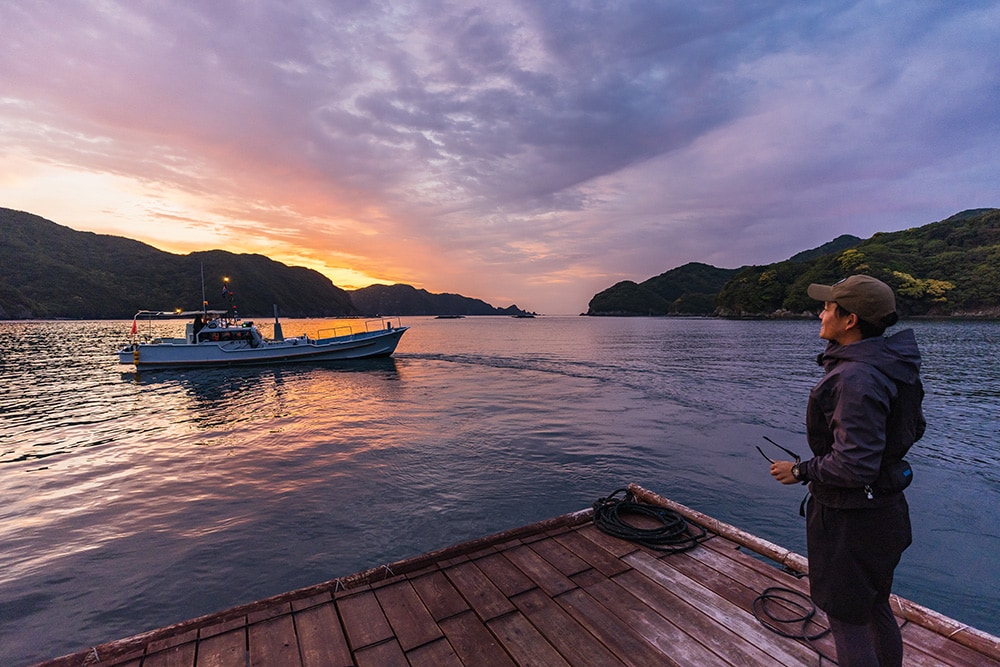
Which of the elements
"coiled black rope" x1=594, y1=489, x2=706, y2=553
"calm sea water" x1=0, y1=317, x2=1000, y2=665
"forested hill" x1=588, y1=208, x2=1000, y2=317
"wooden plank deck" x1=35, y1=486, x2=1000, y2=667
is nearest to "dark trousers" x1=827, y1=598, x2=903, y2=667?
"wooden plank deck" x1=35, y1=486, x2=1000, y2=667

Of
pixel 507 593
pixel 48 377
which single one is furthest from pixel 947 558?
pixel 48 377

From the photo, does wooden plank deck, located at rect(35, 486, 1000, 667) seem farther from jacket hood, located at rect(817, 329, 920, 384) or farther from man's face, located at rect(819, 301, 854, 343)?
man's face, located at rect(819, 301, 854, 343)

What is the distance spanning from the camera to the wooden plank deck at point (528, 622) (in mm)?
3104

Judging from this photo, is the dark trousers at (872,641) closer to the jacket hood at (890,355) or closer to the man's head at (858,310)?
the jacket hood at (890,355)

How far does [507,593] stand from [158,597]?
570cm

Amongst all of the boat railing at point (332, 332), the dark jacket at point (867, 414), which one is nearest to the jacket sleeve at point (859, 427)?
the dark jacket at point (867, 414)

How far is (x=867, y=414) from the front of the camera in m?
2.15

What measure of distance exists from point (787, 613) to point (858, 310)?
289 centimetres

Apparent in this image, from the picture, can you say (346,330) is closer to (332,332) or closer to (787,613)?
(332,332)

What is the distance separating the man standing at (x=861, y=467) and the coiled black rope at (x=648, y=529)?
228 centimetres

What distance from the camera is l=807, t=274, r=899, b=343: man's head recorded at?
2.26 meters

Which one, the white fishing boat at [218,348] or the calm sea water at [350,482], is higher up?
the white fishing boat at [218,348]

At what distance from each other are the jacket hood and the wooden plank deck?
2381mm

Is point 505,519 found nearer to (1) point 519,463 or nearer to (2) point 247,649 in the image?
(1) point 519,463
